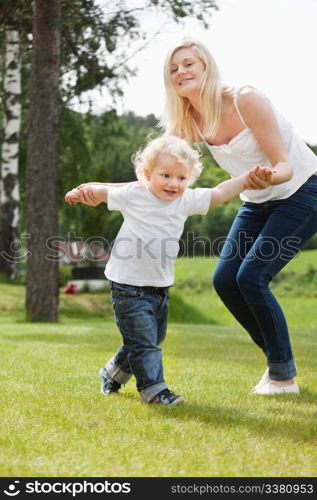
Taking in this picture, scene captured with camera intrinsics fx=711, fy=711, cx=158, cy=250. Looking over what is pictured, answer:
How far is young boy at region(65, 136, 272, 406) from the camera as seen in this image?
11.1 ft

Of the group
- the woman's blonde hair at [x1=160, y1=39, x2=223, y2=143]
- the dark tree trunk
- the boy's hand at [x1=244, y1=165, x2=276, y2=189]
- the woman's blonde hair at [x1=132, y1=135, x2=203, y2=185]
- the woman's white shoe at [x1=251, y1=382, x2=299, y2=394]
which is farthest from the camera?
the dark tree trunk

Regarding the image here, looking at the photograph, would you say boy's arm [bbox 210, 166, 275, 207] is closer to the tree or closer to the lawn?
the lawn

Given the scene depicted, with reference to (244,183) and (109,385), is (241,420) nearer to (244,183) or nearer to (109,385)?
(109,385)

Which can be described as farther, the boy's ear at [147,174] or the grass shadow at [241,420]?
the boy's ear at [147,174]

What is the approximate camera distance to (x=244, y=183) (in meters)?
3.38

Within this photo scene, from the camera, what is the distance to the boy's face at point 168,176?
338cm

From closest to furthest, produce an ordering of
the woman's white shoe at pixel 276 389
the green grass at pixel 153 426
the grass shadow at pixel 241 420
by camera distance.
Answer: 1. the green grass at pixel 153 426
2. the grass shadow at pixel 241 420
3. the woman's white shoe at pixel 276 389

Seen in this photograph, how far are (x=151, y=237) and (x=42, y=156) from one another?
6882 mm

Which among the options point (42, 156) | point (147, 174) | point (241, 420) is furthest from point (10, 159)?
point (241, 420)

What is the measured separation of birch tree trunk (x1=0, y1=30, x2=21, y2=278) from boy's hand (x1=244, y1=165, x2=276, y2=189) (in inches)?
457

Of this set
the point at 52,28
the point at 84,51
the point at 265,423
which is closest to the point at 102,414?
the point at 265,423

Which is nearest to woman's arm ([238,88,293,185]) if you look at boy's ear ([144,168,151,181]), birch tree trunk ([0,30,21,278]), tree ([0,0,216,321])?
boy's ear ([144,168,151,181])

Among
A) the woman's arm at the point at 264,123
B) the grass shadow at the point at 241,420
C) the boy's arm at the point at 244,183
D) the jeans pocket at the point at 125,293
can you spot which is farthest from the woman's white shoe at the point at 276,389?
the woman's arm at the point at 264,123

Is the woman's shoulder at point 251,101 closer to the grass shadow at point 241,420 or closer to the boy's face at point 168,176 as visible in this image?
the boy's face at point 168,176
